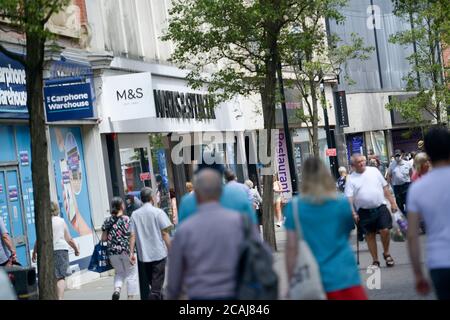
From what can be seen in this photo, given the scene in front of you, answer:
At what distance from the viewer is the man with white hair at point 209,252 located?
802 cm

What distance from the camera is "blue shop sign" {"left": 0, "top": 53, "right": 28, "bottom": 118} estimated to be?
2266 centimetres

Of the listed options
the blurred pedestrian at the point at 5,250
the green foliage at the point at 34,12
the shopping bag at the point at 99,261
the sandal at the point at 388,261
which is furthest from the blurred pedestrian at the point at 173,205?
the green foliage at the point at 34,12

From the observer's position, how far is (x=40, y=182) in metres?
15.8

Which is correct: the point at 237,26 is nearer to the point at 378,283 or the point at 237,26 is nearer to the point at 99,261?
the point at 99,261

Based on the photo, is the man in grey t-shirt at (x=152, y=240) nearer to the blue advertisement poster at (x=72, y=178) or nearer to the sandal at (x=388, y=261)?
the sandal at (x=388, y=261)

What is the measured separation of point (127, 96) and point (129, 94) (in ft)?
0.23

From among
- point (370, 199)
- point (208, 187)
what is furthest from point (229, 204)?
point (370, 199)

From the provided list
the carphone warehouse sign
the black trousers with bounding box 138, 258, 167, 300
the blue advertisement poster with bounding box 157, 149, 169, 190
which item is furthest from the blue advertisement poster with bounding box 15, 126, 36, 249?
the blue advertisement poster with bounding box 157, 149, 169, 190

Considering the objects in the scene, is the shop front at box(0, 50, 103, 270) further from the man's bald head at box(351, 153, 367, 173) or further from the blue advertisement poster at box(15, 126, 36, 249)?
the man's bald head at box(351, 153, 367, 173)

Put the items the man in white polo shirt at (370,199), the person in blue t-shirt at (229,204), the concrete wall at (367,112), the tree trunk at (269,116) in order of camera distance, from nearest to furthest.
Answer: the person in blue t-shirt at (229,204), the man in white polo shirt at (370,199), the tree trunk at (269,116), the concrete wall at (367,112)

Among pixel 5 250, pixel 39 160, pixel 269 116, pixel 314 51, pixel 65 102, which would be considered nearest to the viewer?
pixel 39 160

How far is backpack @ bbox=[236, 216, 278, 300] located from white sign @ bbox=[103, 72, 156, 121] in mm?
21084

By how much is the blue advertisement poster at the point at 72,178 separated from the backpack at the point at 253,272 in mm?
18226

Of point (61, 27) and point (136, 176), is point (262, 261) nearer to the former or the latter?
point (61, 27)
